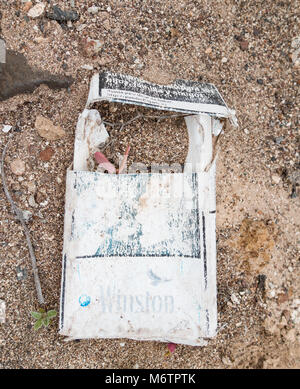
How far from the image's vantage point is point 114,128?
1.31 metres

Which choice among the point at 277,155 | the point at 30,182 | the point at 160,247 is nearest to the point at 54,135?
the point at 30,182

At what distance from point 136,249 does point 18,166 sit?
49cm

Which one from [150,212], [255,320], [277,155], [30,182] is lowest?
[255,320]

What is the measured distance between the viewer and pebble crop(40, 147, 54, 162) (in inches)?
50.6

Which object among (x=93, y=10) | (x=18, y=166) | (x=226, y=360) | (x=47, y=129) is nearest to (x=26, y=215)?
(x=18, y=166)

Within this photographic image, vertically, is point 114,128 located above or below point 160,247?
above

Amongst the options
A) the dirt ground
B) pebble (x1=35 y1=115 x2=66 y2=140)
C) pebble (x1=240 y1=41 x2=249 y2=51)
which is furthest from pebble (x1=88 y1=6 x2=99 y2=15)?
pebble (x1=240 y1=41 x2=249 y2=51)

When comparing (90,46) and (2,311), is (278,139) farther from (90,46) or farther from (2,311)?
(2,311)

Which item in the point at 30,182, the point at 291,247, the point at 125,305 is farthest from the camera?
the point at 291,247

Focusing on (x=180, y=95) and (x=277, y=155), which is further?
(x=277, y=155)

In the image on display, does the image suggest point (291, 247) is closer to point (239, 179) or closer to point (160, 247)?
point (239, 179)

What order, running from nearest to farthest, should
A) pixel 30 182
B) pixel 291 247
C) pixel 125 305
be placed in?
pixel 125 305 < pixel 30 182 < pixel 291 247

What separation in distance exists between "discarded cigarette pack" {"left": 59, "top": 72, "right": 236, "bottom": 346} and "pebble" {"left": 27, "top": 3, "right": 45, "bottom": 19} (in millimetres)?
314

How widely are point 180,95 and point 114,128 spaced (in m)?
0.25
